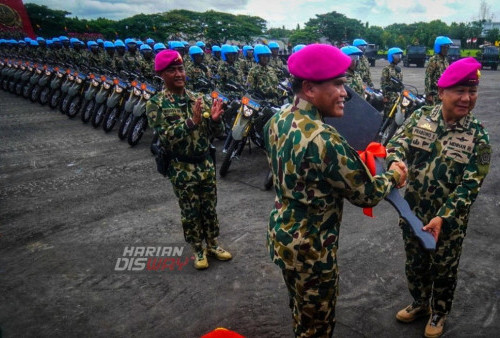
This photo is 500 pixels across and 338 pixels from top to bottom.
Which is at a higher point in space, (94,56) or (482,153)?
(94,56)

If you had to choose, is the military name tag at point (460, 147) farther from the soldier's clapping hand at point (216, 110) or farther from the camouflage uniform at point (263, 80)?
the camouflage uniform at point (263, 80)

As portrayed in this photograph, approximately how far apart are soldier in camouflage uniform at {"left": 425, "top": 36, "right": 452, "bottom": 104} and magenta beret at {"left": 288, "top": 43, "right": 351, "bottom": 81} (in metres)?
6.35

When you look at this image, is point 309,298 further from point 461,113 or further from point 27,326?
point 27,326

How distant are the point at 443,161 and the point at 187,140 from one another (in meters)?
1.92

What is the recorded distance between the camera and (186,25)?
134 ft

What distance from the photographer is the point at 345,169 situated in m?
1.52

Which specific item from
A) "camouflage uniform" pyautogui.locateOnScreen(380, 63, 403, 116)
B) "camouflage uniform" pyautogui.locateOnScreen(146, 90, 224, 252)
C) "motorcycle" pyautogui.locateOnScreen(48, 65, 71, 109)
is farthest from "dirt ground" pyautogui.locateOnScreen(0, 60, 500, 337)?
"motorcycle" pyautogui.locateOnScreen(48, 65, 71, 109)

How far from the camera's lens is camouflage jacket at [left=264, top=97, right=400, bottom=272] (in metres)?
1.53

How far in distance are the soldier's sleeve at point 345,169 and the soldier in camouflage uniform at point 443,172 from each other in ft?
1.56

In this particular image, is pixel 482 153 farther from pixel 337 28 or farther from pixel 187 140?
pixel 337 28

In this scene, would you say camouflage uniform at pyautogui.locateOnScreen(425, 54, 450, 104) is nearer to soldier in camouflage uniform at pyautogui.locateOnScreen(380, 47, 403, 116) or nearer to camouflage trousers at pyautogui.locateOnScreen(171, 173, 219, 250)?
soldier in camouflage uniform at pyautogui.locateOnScreen(380, 47, 403, 116)

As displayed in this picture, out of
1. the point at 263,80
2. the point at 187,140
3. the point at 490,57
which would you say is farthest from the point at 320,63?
the point at 490,57

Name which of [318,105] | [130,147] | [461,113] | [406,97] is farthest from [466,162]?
[130,147]

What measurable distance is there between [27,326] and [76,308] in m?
0.34
